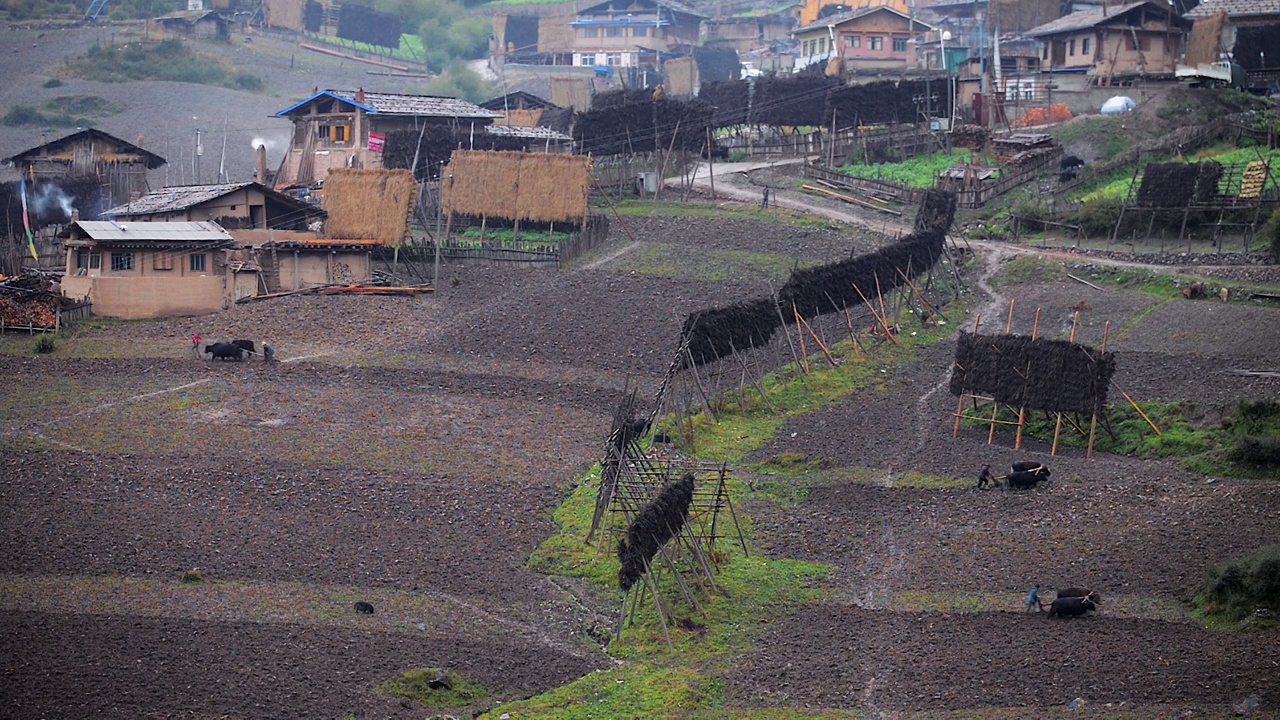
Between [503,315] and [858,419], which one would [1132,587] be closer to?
[858,419]

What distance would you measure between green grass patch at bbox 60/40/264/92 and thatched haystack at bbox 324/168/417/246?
3576 cm

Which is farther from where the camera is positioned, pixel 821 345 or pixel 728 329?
pixel 821 345

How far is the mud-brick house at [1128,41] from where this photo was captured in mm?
60438

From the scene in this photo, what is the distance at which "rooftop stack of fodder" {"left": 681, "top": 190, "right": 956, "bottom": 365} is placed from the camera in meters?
32.1

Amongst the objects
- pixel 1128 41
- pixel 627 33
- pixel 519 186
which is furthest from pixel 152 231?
pixel 627 33

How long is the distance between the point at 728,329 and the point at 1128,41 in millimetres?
35391

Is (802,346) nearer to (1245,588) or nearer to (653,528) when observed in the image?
(653,528)

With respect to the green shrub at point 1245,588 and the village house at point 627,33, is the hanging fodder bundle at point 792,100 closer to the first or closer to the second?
the village house at point 627,33

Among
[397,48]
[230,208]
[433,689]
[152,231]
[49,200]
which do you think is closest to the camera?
[433,689]

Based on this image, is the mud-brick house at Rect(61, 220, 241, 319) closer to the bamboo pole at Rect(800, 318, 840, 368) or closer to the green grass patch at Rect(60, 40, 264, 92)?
the bamboo pole at Rect(800, 318, 840, 368)

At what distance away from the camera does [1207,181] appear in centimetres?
4291

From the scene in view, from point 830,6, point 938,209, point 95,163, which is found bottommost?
point 938,209

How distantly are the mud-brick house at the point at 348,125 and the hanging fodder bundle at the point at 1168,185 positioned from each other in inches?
931

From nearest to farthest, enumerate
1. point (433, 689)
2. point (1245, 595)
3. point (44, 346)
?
1. point (433, 689)
2. point (1245, 595)
3. point (44, 346)
